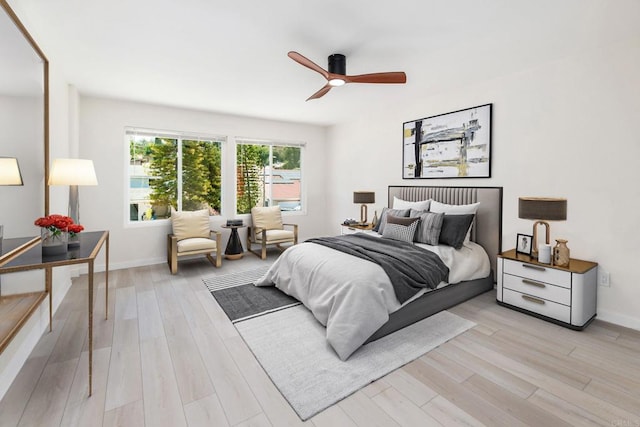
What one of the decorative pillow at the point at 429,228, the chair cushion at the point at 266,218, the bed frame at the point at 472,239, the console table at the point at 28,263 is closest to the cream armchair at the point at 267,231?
the chair cushion at the point at 266,218

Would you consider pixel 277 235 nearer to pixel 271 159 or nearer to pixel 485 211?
pixel 271 159

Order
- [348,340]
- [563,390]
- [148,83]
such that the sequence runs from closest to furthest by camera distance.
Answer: [563,390] → [348,340] → [148,83]

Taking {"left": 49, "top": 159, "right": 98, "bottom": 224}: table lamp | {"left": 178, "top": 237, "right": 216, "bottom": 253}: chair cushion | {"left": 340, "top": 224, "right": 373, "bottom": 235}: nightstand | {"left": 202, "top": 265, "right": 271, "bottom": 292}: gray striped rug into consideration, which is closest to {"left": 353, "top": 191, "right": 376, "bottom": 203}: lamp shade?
{"left": 340, "top": 224, "right": 373, "bottom": 235}: nightstand

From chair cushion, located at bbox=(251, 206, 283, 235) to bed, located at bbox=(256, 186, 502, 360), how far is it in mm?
1839

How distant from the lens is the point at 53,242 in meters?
1.93

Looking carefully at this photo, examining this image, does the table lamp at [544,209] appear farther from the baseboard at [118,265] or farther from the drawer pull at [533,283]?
the baseboard at [118,265]

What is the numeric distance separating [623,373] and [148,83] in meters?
5.17

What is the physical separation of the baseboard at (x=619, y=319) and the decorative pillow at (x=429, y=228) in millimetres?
1579

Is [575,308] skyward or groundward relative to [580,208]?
groundward

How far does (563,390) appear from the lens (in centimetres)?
185

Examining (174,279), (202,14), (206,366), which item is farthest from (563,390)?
(174,279)

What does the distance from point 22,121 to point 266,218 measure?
3.65 metres

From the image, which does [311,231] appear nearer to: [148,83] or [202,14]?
[148,83]

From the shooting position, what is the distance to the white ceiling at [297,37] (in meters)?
2.16
